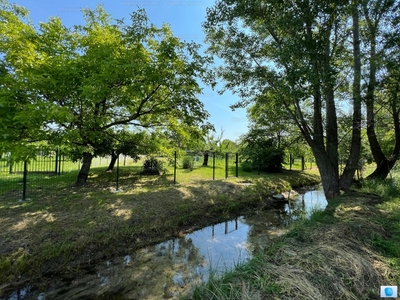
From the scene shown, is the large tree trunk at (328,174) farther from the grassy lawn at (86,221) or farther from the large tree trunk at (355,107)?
the grassy lawn at (86,221)

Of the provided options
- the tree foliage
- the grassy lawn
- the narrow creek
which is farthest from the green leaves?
the tree foliage

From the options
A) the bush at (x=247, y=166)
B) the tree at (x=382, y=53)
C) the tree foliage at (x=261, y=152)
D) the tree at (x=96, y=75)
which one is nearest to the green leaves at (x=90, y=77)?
the tree at (x=96, y=75)

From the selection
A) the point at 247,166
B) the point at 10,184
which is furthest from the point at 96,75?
the point at 247,166

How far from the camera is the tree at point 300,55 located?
5168 millimetres

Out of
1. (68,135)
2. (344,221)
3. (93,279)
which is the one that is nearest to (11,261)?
(93,279)

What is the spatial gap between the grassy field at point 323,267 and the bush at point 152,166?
8.12 meters

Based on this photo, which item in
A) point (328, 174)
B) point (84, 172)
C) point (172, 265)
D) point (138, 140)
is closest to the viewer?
point (172, 265)

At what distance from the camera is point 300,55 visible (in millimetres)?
5148

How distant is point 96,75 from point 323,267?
17.7 feet

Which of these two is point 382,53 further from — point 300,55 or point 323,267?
point 323,267

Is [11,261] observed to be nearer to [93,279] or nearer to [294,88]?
[93,279]

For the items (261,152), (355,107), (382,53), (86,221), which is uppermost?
(382,53)

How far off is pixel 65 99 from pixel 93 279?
415 centimetres

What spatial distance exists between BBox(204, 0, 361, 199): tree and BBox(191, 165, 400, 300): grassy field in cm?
300
